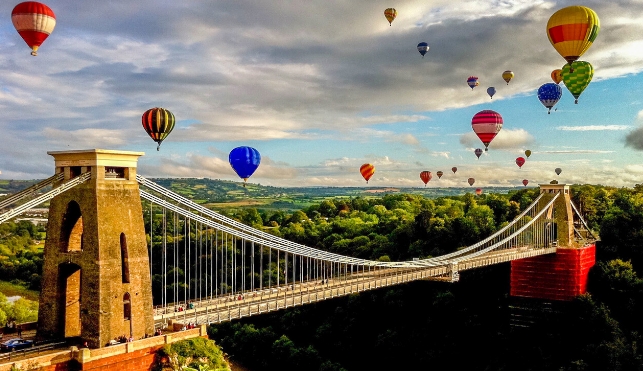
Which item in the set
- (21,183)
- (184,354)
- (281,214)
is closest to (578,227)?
(184,354)

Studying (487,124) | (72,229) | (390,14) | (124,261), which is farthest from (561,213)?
(72,229)

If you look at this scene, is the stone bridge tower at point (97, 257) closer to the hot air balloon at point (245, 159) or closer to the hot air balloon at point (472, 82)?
the hot air balloon at point (245, 159)

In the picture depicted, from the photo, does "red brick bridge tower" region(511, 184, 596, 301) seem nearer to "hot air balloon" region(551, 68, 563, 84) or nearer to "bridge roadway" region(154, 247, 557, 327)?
"bridge roadway" region(154, 247, 557, 327)

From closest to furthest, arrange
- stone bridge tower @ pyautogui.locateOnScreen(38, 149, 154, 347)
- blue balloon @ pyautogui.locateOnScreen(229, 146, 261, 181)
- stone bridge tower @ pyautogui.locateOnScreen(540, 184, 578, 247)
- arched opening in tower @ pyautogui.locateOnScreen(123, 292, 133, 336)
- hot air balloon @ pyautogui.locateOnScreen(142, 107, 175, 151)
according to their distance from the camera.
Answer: stone bridge tower @ pyautogui.locateOnScreen(38, 149, 154, 347)
arched opening in tower @ pyautogui.locateOnScreen(123, 292, 133, 336)
hot air balloon @ pyautogui.locateOnScreen(142, 107, 175, 151)
blue balloon @ pyautogui.locateOnScreen(229, 146, 261, 181)
stone bridge tower @ pyautogui.locateOnScreen(540, 184, 578, 247)

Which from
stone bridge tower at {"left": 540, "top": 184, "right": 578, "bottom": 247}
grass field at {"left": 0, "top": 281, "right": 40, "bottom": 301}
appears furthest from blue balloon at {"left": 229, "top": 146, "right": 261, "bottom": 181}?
grass field at {"left": 0, "top": 281, "right": 40, "bottom": 301}

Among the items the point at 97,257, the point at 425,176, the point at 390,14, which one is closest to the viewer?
the point at 97,257

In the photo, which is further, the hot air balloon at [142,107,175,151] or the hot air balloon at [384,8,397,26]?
the hot air balloon at [384,8,397,26]

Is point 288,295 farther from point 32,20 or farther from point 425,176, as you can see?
point 425,176
